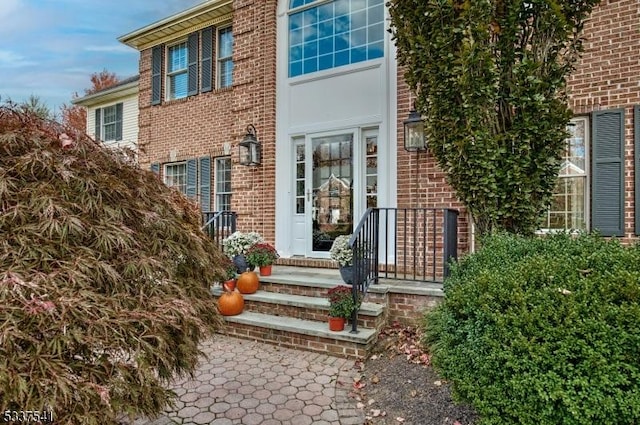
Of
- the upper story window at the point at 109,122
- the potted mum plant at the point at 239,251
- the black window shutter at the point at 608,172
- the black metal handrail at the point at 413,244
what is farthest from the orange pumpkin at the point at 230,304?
the upper story window at the point at 109,122

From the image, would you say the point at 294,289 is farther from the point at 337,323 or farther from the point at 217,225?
the point at 217,225

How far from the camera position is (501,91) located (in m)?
3.38

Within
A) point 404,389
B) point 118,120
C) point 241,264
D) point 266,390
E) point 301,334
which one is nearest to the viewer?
point 404,389

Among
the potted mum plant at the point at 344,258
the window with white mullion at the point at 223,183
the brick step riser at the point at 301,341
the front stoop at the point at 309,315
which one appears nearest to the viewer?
the brick step riser at the point at 301,341

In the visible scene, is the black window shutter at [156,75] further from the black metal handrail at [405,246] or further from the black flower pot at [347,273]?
the black flower pot at [347,273]

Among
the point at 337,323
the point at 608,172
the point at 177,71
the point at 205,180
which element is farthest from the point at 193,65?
the point at 608,172

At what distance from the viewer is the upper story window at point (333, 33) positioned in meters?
5.89

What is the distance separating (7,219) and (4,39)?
15278 millimetres

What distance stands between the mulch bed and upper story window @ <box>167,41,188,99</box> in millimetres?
7181

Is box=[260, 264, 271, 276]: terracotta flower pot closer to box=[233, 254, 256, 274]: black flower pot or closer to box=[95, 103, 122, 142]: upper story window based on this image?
box=[233, 254, 256, 274]: black flower pot

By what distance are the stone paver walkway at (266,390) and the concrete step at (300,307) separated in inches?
18.3

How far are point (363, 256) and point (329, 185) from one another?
234 centimetres

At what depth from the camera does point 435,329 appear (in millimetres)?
2678

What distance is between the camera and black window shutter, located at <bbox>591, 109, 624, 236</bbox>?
4.56 meters
